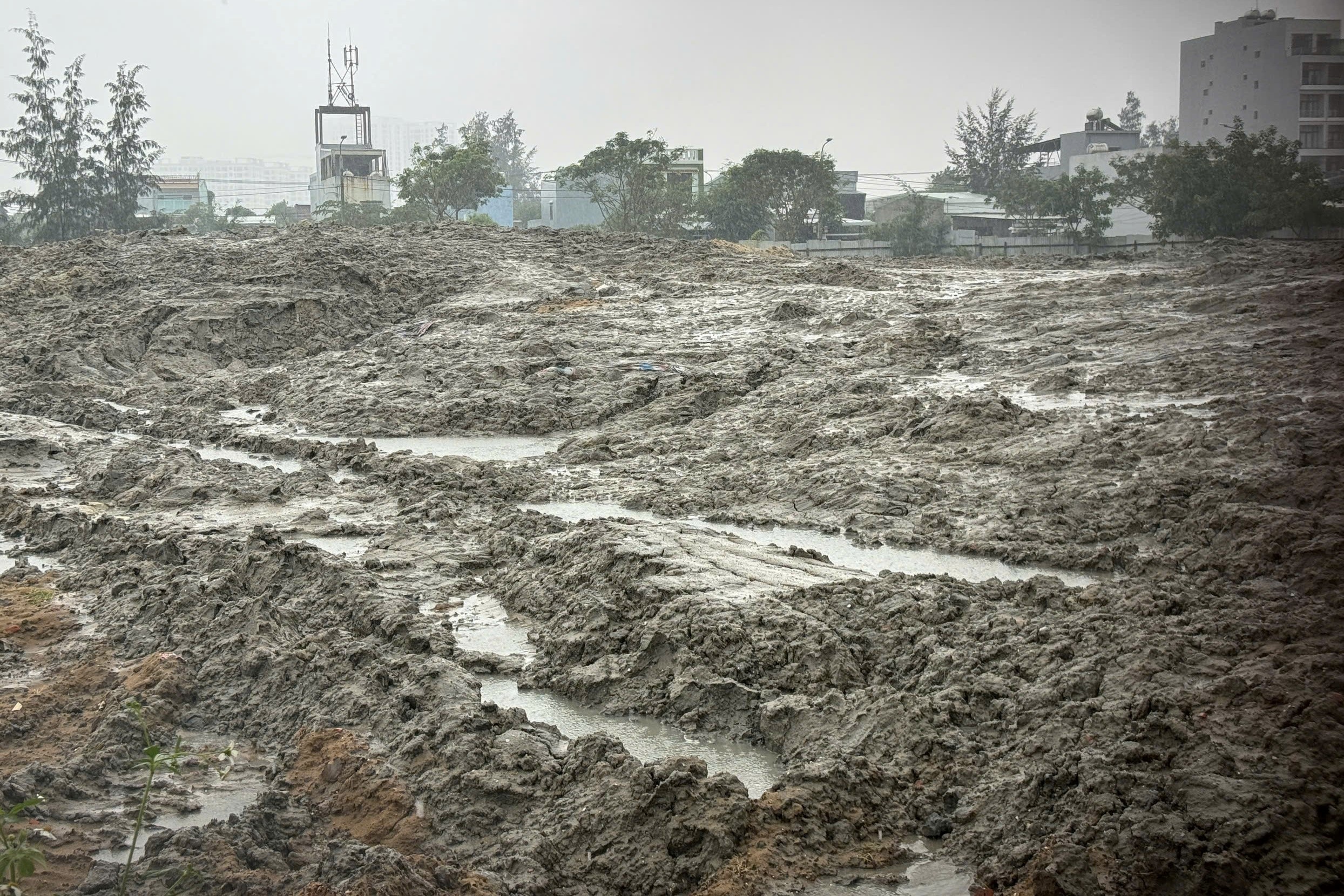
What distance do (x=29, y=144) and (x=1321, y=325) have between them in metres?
35.4

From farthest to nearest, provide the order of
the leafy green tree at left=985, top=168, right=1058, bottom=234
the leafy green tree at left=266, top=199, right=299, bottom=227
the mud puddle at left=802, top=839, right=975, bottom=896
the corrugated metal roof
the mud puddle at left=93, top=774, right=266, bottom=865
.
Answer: the leafy green tree at left=266, top=199, right=299, bottom=227 < the corrugated metal roof < the leafy green tree at left=985, top=168, right=1058, bottom=234 < the mud puddle at left=93, top=774, right=266, bottom=865 < the mud puddle at left=802, top=839, right=975, bottom=896

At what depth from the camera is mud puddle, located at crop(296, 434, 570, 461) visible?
9609mm

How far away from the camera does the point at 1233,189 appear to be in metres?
23.9

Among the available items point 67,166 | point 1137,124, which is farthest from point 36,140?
point 1137,124

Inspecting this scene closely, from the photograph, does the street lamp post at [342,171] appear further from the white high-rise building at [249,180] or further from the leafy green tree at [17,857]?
the leafy green tree at [17,857]

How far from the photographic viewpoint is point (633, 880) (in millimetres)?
3248

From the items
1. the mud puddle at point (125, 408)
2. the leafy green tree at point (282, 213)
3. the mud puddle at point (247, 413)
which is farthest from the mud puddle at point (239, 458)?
the leafy green tree at point (282, 213)

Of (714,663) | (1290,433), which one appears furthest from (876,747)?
(1290,433)

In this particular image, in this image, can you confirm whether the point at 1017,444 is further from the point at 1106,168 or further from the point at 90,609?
the point at 1106,168

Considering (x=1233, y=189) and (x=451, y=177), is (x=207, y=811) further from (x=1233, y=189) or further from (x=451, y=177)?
(x=451, y=177)

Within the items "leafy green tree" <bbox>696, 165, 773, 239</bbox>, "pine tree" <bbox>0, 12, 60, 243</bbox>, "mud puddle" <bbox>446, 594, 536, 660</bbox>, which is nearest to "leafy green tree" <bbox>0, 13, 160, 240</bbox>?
"pine tree" <bbox>0, 12, 60, 243</bbox>

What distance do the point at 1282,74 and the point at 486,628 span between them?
26.2ft

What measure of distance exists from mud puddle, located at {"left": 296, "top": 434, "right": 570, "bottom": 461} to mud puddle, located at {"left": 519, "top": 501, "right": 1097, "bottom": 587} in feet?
7.19

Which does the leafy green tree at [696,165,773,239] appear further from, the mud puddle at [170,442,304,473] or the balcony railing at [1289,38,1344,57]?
the balcony railing at [1289,38,1344,57]
